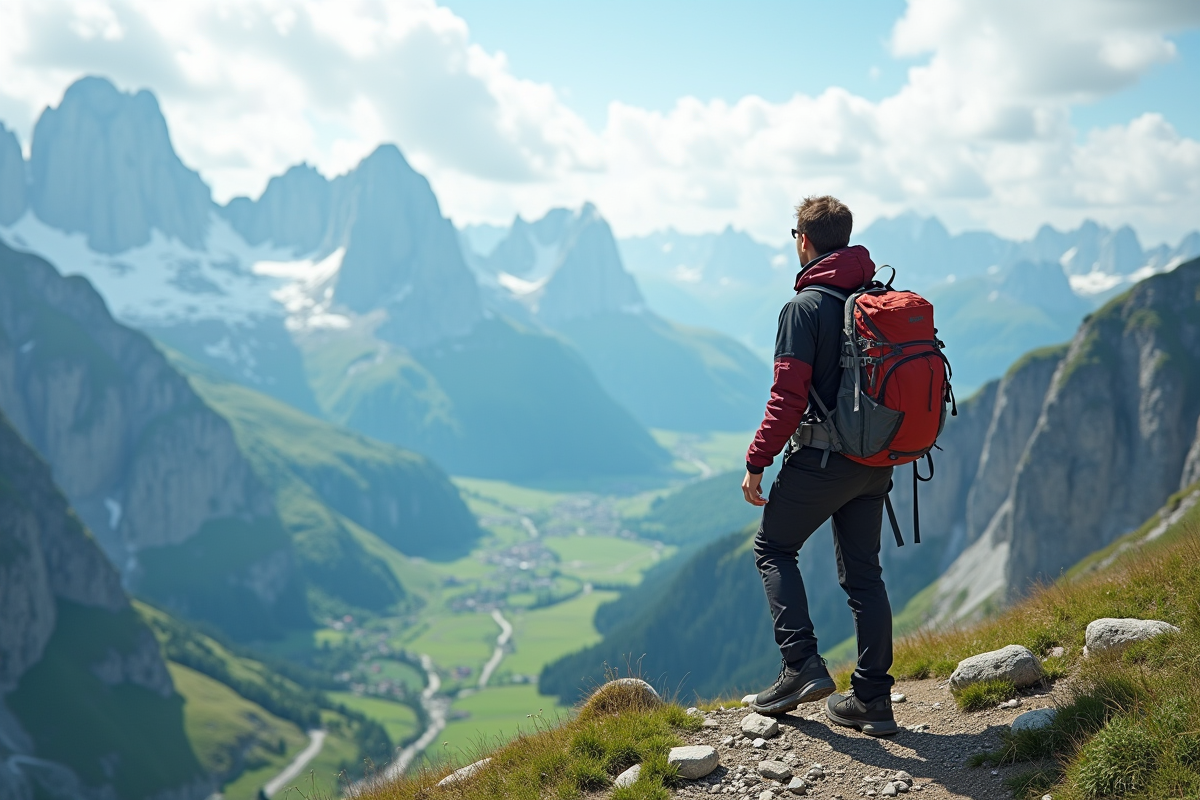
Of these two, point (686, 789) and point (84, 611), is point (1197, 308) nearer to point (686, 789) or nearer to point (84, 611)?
point (686, 789)

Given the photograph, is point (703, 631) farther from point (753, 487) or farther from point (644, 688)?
point (753, 487)

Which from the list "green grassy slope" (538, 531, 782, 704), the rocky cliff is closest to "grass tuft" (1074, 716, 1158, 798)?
the rocky cliff

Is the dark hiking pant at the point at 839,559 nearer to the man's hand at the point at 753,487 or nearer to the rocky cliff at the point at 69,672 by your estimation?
the man's hand at the point at 753,487

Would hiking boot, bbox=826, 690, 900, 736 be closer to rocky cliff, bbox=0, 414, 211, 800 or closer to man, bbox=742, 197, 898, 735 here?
man, bbox=742, 197, 898, 735

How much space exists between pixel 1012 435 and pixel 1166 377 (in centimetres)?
3209

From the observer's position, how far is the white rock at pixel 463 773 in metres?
9.73

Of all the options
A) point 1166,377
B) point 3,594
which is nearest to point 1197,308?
point 1166,377

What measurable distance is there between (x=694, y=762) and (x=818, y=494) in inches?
122

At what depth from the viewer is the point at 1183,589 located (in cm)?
1048

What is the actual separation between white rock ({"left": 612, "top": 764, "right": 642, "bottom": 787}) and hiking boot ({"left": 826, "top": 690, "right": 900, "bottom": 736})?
2.49 metres

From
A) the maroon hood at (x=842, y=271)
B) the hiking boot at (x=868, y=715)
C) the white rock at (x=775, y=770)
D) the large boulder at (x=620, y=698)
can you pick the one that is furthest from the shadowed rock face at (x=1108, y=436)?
the maroon hood at (x=842, y=271)

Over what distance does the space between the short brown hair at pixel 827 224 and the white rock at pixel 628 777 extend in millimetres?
6031

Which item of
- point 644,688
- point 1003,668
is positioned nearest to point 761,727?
point 644,688

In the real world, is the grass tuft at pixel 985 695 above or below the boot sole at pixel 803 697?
below
